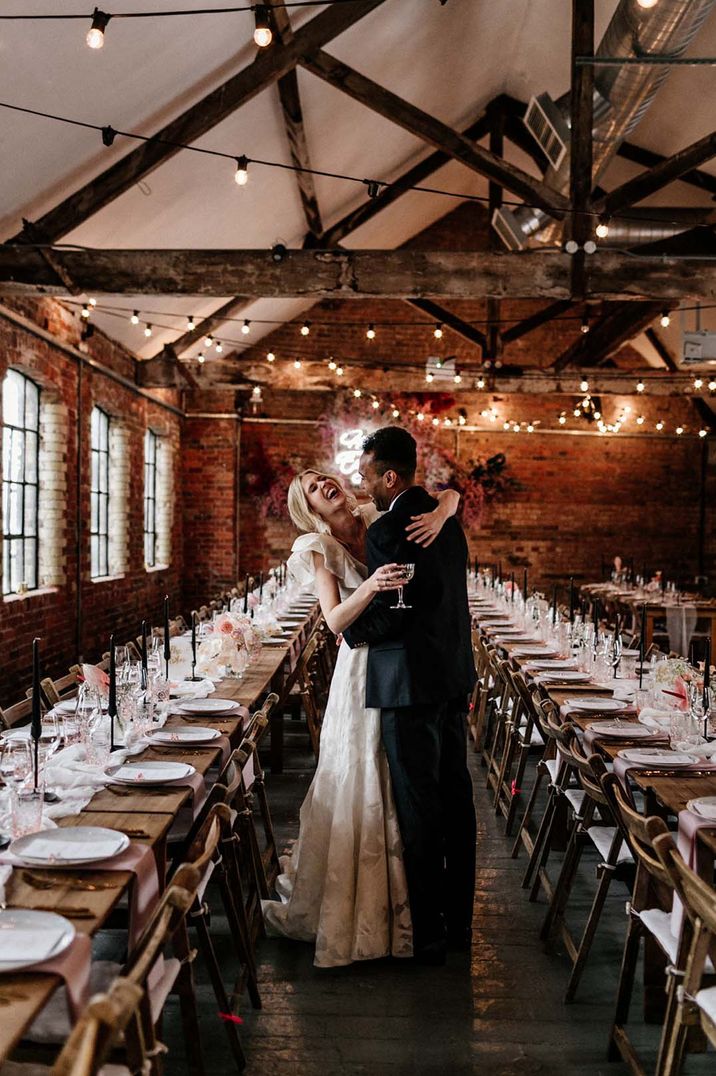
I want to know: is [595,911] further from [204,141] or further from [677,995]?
[204,141]

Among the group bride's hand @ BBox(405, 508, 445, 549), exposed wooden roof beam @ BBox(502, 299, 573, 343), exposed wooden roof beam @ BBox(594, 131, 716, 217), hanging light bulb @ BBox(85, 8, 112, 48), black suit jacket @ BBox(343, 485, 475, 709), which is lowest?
black suit jacket @ BBox(343, 485, 475, 709)

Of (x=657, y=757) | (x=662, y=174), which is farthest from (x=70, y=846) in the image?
(x=662, y=174)

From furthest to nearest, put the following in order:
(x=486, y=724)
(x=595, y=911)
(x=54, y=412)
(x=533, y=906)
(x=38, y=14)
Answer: (x=54, y=412) < (x=486, y=724) < (x=38, y=14) < (x=533, y=906) < (x=595, y=911)

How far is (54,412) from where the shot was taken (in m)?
8.21

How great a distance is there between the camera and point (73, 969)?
175cm

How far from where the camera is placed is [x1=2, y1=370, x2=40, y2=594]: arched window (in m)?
7.50

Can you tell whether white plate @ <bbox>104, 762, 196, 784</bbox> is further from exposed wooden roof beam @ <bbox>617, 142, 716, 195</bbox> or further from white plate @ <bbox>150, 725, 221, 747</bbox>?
exposed wooden roof beam @ <bbox>617, 142, 716, 195</bbox>

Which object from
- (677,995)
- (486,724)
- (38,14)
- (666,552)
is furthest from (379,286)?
(666,552)

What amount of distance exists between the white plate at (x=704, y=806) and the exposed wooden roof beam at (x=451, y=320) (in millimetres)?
10619

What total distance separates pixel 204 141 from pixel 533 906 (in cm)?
595

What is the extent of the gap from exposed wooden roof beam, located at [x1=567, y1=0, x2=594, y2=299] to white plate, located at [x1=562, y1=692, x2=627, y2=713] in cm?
355

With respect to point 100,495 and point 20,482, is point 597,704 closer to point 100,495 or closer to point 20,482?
point 20,482

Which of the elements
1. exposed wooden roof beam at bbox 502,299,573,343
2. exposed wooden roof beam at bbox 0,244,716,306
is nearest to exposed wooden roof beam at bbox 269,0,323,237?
exposed wooden roof beam at bbox 0,244,716,306

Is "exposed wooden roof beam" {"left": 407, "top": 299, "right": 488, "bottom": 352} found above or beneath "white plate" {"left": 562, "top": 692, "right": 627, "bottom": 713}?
above
